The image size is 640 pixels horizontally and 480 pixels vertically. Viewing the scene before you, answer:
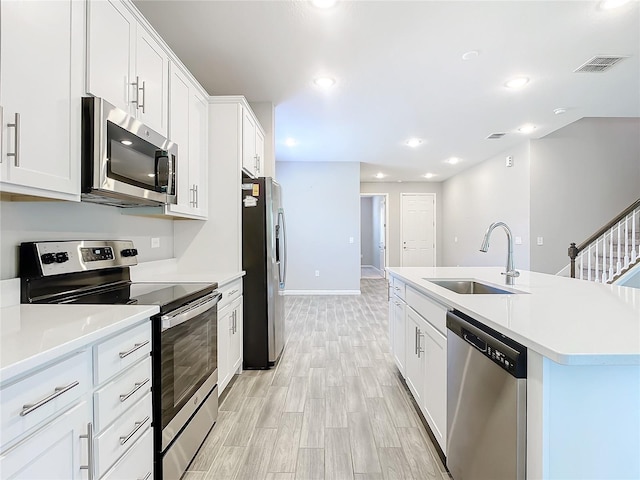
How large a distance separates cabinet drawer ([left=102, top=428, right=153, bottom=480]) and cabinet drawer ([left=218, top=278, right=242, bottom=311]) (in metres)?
1.05

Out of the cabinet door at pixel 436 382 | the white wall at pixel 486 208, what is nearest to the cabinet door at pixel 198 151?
the cabinet door at pixel 436 382

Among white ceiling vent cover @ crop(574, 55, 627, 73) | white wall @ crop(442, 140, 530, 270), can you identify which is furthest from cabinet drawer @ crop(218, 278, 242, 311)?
white wall @ crop(442, 140, 530, 270)

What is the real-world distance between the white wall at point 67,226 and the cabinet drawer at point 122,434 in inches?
30.9

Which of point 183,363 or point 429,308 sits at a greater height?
point 429,308

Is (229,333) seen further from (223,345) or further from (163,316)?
(163,316)

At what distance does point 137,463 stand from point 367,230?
11.5m

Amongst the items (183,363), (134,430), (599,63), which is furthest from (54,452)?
(599,63)

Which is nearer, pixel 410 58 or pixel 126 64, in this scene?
pixel 126 64

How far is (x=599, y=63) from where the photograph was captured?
9.80 ft

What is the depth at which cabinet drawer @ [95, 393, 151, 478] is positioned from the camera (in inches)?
42.1

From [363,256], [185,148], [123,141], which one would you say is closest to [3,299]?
[123,141]

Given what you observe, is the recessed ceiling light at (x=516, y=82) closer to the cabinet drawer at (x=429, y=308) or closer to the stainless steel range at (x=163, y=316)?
the cabinet drawer at (x=429, y=308)

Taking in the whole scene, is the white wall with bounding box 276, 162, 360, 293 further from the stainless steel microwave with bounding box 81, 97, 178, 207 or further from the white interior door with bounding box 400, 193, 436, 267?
the stainless steel microwave with bounding box 81, 97, 178, 207

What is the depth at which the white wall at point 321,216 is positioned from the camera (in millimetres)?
6879
